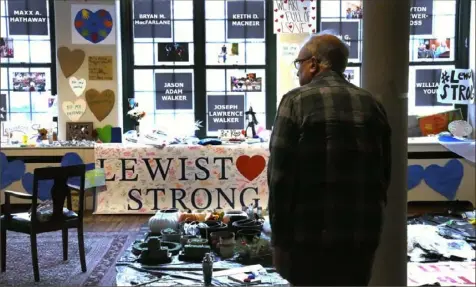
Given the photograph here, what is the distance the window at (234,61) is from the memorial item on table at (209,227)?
2.59 meters

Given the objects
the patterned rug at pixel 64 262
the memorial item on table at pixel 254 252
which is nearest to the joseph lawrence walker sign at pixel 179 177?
the patterned rug at pixel 64 262

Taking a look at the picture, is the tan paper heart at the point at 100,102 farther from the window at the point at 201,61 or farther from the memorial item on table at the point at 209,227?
the memorial item on table at the point at 209,227

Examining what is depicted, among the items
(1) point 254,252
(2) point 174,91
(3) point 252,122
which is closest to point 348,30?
(3) point 252,122

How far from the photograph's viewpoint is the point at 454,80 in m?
6.43

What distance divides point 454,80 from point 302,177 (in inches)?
198

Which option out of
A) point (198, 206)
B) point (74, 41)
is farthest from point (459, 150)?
point (74, 41)

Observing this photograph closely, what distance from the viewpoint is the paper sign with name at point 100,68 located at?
6.29 meters

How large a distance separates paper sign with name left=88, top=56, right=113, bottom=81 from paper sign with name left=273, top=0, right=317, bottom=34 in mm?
1856

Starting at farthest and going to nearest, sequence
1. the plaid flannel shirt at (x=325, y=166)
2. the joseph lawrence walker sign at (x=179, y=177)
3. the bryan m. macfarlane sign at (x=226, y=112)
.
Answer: the bryan m. macfarlane sign at (x=226, y=112) < the joseph lawrence walker sign at (x=179, y=177) < the plaid flannel shirt at (x=325, y=166)

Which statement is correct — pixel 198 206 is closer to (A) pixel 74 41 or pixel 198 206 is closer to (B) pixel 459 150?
→ (A) pixel 74 41

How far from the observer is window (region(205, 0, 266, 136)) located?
658 cm

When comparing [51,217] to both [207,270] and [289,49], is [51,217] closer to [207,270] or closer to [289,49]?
[207,270]

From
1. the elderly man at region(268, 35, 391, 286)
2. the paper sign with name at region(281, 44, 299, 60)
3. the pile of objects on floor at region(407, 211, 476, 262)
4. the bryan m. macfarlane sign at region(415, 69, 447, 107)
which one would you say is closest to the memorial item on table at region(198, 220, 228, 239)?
the pile of objects on floor at region(407, 211, 476, 262)

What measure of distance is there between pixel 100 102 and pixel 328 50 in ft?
15.1
